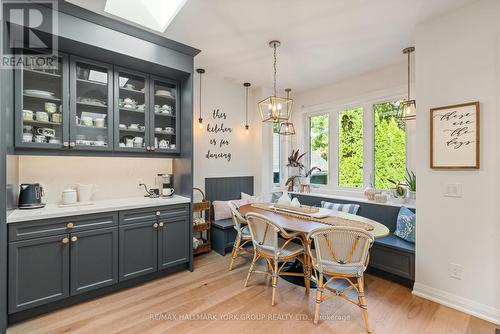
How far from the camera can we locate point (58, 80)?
7.73 feet

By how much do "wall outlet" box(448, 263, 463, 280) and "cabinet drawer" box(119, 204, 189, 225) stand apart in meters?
2.79

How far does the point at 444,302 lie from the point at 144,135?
358cm

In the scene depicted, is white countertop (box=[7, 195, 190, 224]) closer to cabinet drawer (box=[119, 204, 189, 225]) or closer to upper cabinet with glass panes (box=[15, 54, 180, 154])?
cabinet drawer (box=[119, 204, 189, 225])

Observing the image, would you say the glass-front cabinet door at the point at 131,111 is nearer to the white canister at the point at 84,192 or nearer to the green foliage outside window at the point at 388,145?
the white canister at the point at 84,192

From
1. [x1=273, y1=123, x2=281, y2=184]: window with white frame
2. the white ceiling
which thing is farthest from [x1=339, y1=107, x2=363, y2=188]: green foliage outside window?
[x1=273, y1=123, x2=281, y2=184]: window with white frame

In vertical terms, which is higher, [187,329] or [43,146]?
[43,146]

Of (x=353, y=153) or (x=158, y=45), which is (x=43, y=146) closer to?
(x=158, y=45)

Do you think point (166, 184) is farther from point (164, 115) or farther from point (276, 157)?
point (276, 157)

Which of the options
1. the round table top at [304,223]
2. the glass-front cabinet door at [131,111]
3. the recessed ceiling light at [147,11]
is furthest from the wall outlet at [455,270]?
the recessed ceiling light at [147,11]

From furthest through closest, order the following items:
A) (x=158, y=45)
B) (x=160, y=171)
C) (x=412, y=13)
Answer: (x=160, y=171) < (x=158, y=45) < (x=412, y=13)

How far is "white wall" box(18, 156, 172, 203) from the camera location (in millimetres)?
2443

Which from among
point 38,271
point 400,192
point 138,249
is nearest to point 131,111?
point 138,249

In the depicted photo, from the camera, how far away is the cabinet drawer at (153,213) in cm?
247

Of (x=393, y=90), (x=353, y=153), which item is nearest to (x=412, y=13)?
(x=393, y=90)
